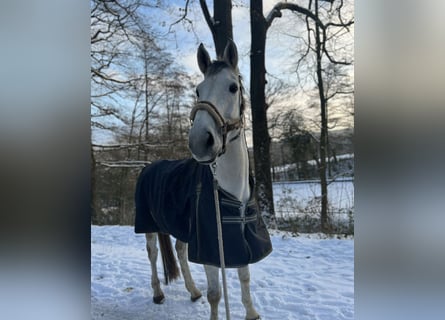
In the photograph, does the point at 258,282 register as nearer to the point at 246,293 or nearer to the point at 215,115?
the point at 246,293

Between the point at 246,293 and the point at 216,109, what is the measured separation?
816 millimetres

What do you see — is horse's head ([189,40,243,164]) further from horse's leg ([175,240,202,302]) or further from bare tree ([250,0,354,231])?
horse's leg ([175,240,202,302])

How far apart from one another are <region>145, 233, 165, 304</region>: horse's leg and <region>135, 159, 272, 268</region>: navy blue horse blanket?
17cm

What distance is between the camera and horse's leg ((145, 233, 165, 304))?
62.0 inches

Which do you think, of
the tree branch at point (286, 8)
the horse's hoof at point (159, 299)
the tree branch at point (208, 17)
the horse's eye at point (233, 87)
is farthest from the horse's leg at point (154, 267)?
the tree branch at point (286, 8)

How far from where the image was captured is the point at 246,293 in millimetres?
1401

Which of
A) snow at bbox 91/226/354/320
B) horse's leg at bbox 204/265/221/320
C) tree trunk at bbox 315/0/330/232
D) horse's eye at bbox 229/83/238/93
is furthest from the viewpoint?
tree trunk at bbox 315/0/330/232

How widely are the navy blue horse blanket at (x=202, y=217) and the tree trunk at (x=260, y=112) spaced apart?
359 mm

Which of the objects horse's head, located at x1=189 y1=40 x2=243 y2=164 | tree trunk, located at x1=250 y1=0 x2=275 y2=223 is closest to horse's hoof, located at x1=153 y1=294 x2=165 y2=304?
tree trunk, located at x1=250 y1=0 x2=275 y2=223

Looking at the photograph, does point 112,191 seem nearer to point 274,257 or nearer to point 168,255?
point 168,255

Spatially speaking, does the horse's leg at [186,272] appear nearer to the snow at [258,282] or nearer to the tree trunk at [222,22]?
the snow at [258,282]

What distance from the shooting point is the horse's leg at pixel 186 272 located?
1523mm
